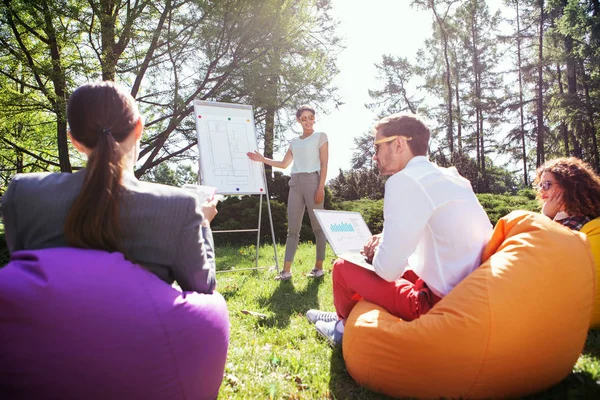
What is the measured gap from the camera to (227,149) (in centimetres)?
563

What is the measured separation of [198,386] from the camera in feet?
5.38

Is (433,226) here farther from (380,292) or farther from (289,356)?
(289,356)

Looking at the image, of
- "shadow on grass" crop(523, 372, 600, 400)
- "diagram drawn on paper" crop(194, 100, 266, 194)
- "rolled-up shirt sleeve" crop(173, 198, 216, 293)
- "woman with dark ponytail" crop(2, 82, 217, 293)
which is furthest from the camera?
"diagram drawn on paper" crop(194, 100, 266, 194)

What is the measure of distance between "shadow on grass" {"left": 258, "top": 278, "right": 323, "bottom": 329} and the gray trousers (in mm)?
417

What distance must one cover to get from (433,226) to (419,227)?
102mm

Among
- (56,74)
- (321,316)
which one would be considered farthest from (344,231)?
(56,74)

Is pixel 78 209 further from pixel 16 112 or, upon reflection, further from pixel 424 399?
pixel 16 112

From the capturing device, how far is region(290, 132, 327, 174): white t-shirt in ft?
16.4

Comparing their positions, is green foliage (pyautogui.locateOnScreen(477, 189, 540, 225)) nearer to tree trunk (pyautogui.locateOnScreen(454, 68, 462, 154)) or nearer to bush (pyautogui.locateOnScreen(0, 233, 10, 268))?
bush (pyautogui.locateOnScreen(0, 233, 10, 268))

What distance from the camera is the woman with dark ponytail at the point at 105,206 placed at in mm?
1470

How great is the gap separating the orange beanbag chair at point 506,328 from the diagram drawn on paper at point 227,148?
3.92 metres

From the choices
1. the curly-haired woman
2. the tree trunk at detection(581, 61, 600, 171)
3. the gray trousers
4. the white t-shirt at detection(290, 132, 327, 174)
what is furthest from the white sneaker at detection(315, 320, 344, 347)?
the tree trunk at detection(581, 61, 600, 171)

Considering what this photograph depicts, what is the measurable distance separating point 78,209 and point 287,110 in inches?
368

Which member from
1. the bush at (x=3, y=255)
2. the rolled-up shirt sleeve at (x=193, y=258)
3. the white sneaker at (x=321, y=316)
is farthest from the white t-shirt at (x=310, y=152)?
the bush at (x=3, y=255)
